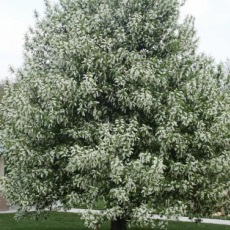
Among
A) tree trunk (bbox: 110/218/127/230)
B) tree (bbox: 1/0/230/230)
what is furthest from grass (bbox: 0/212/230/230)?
tree (bbox: 1/0/230/230)

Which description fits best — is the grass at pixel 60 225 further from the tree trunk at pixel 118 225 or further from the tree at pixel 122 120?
the tree at pixel 122 120

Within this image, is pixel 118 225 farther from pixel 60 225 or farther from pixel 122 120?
pixel 60 225

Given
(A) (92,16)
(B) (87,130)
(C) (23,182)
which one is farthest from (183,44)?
(C) (23,182)

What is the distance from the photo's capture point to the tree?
36.3 ft

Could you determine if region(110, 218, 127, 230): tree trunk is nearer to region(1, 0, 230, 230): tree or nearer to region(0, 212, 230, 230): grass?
region(1, 0, 230, 230): tree

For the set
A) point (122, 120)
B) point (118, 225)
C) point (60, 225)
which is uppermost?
point (122, 120)

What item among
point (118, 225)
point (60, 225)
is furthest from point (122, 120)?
point (60, 225)

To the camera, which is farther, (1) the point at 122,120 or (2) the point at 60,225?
(2) the point at 60,225

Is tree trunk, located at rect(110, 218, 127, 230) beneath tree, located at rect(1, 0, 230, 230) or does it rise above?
beneath

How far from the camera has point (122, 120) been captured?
37.6 ft

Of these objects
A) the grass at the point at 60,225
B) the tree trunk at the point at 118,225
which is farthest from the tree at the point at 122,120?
the grass at the point at 60,225

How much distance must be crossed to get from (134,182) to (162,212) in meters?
0.94

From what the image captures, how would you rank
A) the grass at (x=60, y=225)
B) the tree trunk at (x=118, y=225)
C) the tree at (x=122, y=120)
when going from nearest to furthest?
the tree at (x=122, y=120) → the tree trunk at (x=118, y=225) → the grass at (x=60, y=225)

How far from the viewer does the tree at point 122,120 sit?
11.1m
